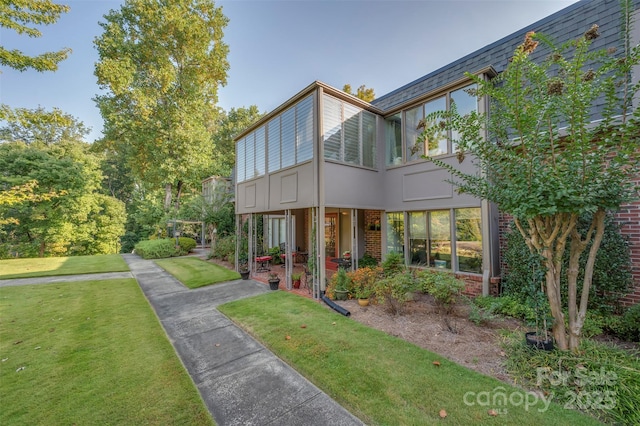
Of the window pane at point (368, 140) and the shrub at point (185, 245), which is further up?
the window pane at point (368, 140)

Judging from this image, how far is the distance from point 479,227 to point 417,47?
25.9ft

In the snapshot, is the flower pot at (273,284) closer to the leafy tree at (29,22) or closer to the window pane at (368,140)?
the window pane at (368,140)

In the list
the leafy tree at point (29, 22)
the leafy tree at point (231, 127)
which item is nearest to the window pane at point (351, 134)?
the leafy tree at point (29, 22)

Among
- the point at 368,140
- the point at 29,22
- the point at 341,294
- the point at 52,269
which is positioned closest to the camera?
the point at 29,22

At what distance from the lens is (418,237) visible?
8.11m

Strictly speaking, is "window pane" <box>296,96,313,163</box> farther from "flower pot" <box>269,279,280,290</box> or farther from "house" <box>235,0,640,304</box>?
"flower pot" <box>269,279,280,290</box>

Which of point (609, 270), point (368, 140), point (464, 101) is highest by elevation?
point (464, 101)

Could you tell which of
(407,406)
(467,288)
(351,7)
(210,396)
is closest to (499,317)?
(467,288)

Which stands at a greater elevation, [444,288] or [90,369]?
[444,288]

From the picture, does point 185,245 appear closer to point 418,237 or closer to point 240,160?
point 240,160

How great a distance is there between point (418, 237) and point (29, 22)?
40.2 ft

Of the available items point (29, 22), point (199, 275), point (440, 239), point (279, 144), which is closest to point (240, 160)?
point (279, 144)

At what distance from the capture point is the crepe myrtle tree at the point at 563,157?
3268 mm

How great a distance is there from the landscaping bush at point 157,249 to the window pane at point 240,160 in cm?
938
